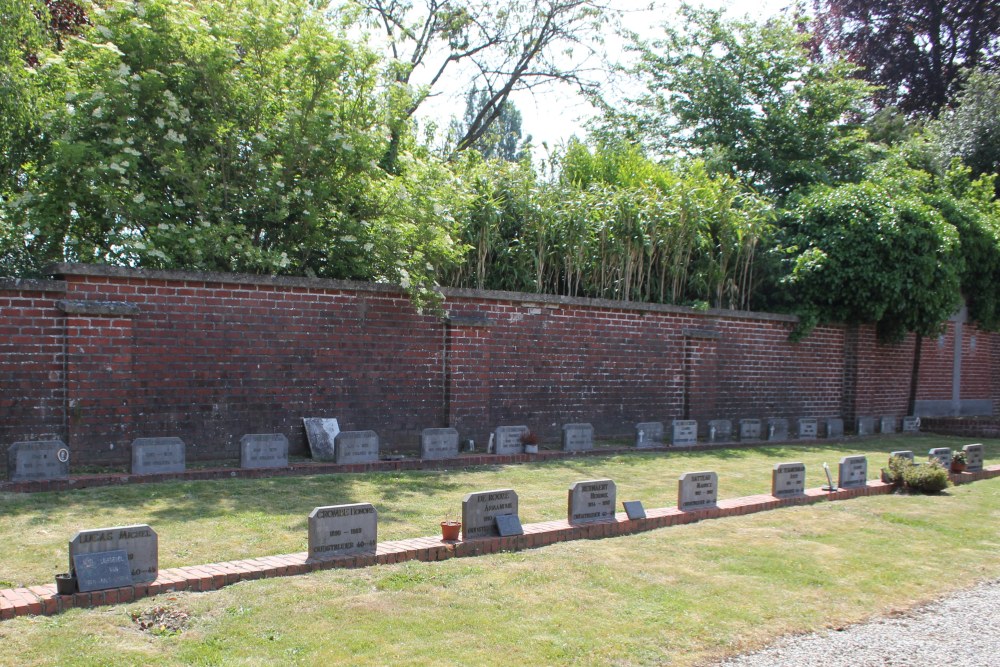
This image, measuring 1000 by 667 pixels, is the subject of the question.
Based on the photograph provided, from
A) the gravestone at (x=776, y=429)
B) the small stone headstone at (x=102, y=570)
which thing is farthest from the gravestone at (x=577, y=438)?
the small stone headstone at (x=102, y=570)

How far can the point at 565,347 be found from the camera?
42.8 ft

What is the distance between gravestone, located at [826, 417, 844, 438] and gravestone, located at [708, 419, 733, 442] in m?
2.45

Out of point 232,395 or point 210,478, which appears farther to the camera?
point 232,395

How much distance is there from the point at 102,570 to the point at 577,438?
7885 mm

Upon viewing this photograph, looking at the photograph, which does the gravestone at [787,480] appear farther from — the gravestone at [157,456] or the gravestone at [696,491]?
the gravestone at [157,456]

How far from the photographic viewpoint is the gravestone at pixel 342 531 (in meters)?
5.49

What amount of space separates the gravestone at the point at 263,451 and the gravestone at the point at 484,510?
356 centimetres

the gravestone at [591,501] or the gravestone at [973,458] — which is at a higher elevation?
the gravestone at [591,501]

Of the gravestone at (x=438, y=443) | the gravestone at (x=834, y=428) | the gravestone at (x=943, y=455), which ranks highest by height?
the gravestone at (x=438, y=443)

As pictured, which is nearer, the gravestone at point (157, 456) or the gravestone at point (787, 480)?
the gravestone at point (157, 456)

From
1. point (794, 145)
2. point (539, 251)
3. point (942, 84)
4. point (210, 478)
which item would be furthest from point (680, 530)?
point (942, 84)

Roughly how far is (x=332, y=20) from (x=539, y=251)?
453cm

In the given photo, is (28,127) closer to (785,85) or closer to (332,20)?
(332,20)

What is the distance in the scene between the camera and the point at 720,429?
569 inches
